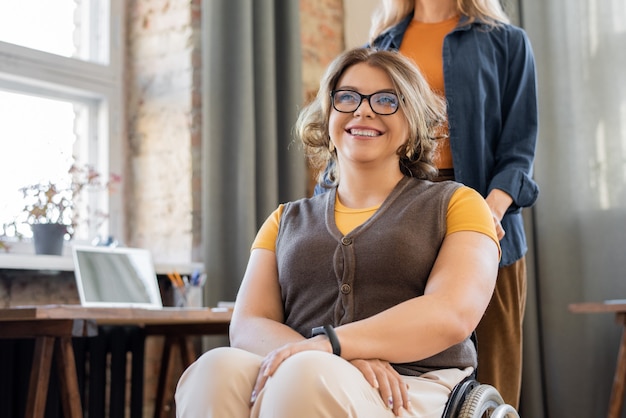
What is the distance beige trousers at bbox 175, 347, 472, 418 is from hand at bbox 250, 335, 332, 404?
0.02 metres

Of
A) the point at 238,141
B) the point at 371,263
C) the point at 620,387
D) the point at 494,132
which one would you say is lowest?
the point at 620,387

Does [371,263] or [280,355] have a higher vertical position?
[371,263]

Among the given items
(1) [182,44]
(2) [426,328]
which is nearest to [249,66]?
(1) [182,44]

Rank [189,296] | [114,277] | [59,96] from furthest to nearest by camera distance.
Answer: [59,96] → [189,296] → [114,277]

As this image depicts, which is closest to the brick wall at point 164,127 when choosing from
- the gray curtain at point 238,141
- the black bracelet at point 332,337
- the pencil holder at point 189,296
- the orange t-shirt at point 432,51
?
the gray curtain at point 238,141

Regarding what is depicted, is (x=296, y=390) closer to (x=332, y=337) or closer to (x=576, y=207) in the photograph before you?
(x=332, y=337)

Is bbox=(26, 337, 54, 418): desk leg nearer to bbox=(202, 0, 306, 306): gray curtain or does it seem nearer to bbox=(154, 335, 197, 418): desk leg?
bbox=(154, 335, 197, 418): desk leg

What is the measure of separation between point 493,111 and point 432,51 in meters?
0.20

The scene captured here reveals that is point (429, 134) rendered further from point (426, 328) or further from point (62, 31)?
point (62, 31)

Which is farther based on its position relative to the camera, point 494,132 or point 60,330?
point 60,330

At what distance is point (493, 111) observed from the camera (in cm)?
190

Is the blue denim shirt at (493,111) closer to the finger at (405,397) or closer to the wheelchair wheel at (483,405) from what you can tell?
the wheelchair wheel at (483,405)

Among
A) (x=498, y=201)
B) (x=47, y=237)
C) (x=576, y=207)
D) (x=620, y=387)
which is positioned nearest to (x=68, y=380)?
(x=47, y=237)

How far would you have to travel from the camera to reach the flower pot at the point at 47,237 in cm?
276
